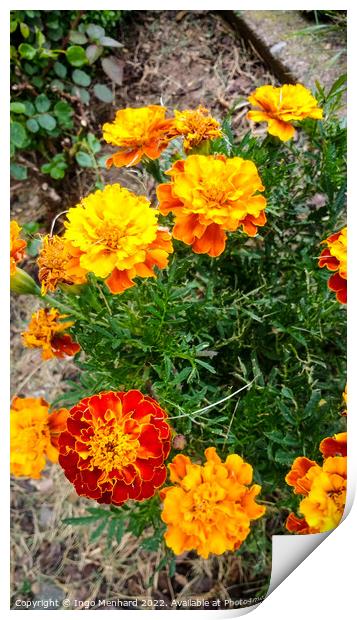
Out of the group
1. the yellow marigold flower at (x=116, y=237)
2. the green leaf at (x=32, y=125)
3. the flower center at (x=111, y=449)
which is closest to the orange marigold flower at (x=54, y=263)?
the yellow marigold flower at (x=116, y=237)

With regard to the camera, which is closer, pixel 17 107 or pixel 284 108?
pixel 284 108

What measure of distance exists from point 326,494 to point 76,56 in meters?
0.60

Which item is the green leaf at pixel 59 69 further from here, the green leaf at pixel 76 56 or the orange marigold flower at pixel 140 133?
the orange marigold flower at pixel 140 133

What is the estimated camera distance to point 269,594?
67cm

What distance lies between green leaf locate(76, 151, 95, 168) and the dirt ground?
0.10 feet

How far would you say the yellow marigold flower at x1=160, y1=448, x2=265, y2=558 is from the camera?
1.90ft

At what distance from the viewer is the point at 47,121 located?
79 centimetres

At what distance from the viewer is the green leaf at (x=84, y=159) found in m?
0.82

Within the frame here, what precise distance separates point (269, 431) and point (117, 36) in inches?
21.0

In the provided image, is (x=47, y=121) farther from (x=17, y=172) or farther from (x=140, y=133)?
(x=140, y=133)

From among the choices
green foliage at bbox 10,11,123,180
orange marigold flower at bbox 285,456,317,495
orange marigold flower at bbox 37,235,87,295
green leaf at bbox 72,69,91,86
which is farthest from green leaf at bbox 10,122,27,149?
orange marigold flower at bbox 285,456,317,495

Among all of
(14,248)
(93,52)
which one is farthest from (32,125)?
(14,248)
